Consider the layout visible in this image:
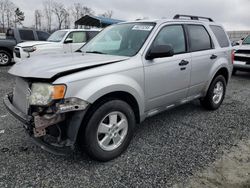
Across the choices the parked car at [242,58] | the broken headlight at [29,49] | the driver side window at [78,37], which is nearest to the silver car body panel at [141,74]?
the parked car at [242,58]

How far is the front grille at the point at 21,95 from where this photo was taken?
255 centimetres

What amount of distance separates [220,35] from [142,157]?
3.24m

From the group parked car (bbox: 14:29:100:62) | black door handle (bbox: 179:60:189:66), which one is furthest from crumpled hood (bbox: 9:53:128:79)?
parked car (bbox: 14:29:100:62)

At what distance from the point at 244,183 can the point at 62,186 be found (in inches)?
77.7

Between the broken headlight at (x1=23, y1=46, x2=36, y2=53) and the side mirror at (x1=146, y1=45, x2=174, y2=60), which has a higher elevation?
the side mirror at (x1=146, y1=45, x2=174, y2=60)

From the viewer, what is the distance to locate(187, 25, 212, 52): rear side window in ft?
12.9

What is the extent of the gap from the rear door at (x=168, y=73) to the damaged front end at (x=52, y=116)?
1.14 metres

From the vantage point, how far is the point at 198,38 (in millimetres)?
4113

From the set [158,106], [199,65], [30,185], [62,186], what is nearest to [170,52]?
[158,106]

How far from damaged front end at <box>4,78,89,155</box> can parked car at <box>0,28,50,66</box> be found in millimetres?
9167

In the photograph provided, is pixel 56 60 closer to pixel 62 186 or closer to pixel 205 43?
pixel 62 186

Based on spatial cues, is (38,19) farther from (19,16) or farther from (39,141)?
(39,141)

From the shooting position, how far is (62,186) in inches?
94.2

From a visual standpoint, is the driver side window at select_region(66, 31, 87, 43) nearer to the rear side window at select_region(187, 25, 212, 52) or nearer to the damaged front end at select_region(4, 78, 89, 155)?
the rear side window at select_region(187, 25, 212, 52)
